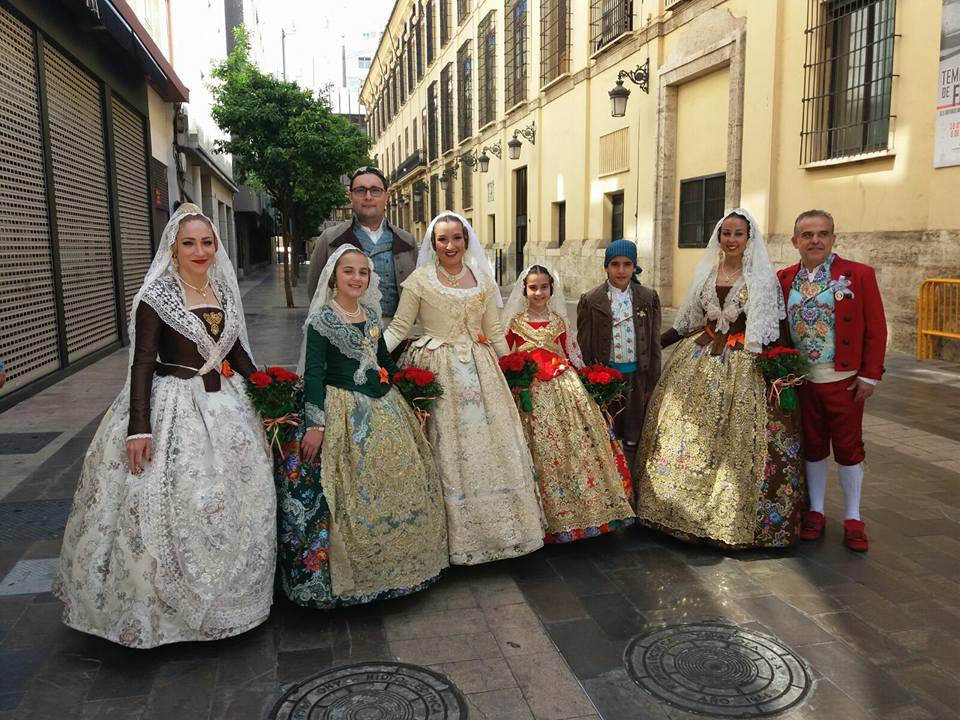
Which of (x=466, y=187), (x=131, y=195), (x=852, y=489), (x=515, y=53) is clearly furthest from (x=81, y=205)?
(x=466, y=187)

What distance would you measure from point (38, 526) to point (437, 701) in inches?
116

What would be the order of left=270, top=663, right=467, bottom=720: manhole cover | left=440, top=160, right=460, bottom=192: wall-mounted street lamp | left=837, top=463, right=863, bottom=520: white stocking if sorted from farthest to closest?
left=440, top=160, right=460, bottom=192: wall-mounted street lamp, left=837, top=463, right=863, bottom=520: white stocking, left=270, top=663, right=467, bottom=720: manhole cover

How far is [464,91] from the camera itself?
31000mm

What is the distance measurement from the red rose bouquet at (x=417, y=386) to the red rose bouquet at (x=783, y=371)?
68.2 inches

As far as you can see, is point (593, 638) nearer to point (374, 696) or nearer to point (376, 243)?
point (374, 696)

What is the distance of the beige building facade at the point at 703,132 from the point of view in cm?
950

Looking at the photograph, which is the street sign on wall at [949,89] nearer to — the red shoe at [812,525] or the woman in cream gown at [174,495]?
the red shoe at [812,525]

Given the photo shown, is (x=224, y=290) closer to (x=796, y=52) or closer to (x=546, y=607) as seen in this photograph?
(x=546, y=607)

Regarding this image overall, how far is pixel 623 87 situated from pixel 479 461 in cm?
1321

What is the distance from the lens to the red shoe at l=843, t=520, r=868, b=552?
13.4 ft

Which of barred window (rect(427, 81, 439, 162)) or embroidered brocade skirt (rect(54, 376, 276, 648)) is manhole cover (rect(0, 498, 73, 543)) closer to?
embroidered brocade skirt (rect(54, 376, 276, 648))

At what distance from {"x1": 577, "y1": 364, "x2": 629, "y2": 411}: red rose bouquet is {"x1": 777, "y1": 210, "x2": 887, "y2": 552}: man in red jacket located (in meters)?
1.02

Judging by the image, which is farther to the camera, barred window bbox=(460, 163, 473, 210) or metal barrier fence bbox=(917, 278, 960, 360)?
barred window bbox=(460, 163, 473, 210)

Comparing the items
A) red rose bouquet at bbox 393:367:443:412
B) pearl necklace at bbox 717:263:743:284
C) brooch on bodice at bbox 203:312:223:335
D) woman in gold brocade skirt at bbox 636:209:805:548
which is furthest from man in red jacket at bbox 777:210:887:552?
brooch on bodice at bbox 203:312:223:335
